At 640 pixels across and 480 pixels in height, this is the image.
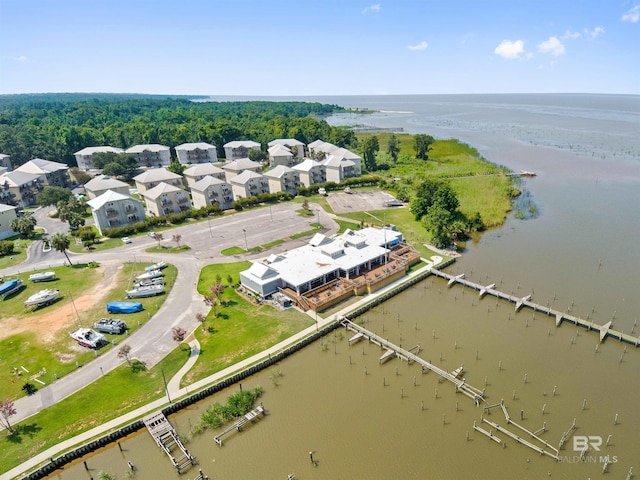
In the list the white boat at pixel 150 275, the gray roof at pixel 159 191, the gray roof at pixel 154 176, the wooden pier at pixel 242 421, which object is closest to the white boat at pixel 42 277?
the white boat at pixel 150 275

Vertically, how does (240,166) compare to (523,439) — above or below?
above

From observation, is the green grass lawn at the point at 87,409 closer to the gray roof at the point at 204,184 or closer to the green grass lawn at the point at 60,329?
the green grass lawn at the point at 60,329

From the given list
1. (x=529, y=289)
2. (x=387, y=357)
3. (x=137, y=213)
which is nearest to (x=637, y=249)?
(x=529, y=289)

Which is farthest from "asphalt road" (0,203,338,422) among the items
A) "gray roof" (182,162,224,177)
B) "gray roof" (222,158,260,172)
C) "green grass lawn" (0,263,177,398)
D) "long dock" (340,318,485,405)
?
"gray roof" (222,158,260,172)

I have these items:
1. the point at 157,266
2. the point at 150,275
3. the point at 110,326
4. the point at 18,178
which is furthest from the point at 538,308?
the point at 18,178

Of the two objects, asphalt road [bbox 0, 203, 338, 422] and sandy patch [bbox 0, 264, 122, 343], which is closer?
asphalt road [bbox 0, 203, 338, 422]

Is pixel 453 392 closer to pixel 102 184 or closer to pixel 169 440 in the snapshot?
pixel 169 440

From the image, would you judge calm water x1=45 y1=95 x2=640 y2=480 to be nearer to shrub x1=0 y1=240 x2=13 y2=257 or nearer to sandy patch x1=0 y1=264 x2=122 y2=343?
sandy patch x1=0 y1=264 x2=122 y2=343

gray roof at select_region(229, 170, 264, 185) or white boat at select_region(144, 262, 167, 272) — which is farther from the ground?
gray roof at select_region(229, 170, 264, 185)
